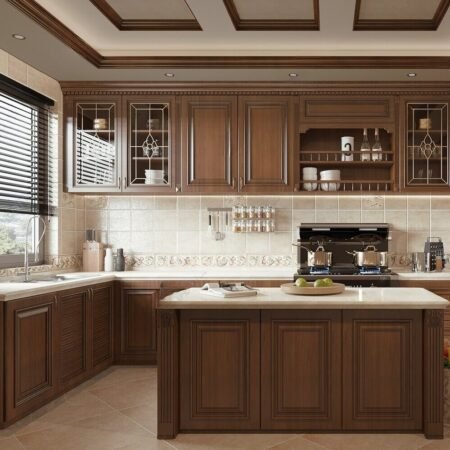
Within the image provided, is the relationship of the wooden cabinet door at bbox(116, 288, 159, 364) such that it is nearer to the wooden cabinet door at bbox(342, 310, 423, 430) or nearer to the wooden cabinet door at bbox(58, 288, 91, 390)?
the wooden cabinet door at bbox(58, 288, 91, 390)

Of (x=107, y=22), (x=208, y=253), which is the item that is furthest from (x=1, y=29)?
(x=208, y=253)

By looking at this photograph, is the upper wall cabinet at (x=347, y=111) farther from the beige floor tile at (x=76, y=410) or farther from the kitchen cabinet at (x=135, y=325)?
the beige floor tile at (x=76, y=410)

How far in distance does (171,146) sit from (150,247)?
103 centimetres

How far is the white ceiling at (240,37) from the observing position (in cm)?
349

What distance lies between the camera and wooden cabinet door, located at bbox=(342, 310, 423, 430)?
2.69 metres

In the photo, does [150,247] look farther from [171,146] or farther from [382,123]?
[382,123]

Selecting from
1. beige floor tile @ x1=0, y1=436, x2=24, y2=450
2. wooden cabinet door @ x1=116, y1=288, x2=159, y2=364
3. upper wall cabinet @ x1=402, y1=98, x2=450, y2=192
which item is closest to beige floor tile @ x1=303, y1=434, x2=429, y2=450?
beige floor tile @ x1=0, y1=436, x2=24, y2=450

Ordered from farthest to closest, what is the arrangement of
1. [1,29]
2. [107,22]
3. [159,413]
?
[107,22] → [1,29] → [159,413]

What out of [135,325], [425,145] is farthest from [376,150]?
[135,325]

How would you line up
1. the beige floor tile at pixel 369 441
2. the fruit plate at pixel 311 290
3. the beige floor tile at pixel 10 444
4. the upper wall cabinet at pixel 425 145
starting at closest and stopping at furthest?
the beige floor tile at pixel 369 441
the beige floor tile at pixel 10 444
the fruit plate at pixel 311 290
the upper wall cabinet at pixel 425 145

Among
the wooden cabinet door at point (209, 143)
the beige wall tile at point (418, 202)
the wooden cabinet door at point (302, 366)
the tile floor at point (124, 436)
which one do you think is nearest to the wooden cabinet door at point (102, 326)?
the tile floor at point (124, 436)

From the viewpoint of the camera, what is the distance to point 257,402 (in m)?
→ 2.73

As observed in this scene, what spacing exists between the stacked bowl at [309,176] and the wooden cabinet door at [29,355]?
239 centimetres

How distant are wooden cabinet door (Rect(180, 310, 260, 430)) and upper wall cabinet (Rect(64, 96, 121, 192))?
2.18 meters
